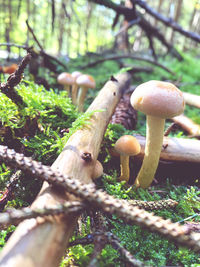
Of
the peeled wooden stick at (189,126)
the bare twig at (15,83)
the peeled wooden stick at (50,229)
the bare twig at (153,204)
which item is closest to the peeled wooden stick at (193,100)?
the peeled wooden stick at (189,126)

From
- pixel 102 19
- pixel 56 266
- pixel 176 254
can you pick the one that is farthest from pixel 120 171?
pixel 102 19

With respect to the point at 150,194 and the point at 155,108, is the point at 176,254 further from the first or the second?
the point at 155,108

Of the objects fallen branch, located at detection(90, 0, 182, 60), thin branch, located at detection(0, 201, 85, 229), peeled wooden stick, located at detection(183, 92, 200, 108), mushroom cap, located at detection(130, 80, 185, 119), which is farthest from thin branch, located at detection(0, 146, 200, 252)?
fallen branch, located at detection(90, 0, 182, 60)

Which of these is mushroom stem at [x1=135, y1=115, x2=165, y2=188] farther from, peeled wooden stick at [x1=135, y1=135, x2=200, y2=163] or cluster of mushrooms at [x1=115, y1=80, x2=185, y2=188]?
peeled wooden stick at [x1=135, y1=135, x2=200, y2=163]

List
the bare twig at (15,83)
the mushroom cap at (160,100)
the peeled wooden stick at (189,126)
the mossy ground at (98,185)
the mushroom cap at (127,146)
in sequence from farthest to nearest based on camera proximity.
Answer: the peeled wooden stick at (189,126) → the mushroom cap at (127,146) → the bare twig at (15,83) → the mushroom cap at (160,100) → the mossy ground at (98,185)

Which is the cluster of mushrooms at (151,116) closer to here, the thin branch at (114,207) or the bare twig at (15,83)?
the thin branch at (114,207)

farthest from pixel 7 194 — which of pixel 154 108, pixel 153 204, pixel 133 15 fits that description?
pixel 133 15

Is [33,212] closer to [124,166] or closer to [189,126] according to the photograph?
[124,166]
